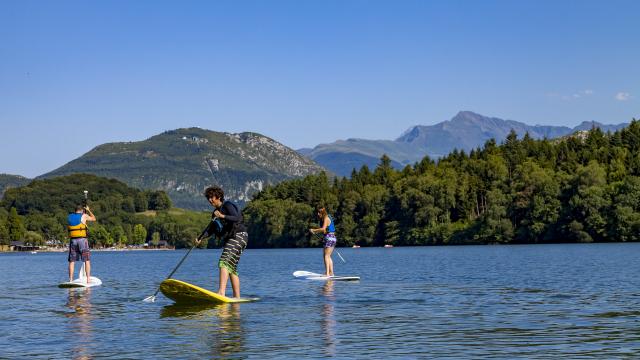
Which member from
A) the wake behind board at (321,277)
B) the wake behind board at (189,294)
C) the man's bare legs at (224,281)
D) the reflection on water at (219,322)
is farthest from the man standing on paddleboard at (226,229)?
the wake behind board at (321,277)

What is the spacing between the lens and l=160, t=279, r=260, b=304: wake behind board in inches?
1032

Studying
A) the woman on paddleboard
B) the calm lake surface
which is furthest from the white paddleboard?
the woman on paddleboard

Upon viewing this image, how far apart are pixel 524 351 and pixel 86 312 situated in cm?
1360

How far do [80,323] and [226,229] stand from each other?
515 centimetres

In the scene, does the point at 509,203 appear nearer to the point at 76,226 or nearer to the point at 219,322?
the point at 76,226

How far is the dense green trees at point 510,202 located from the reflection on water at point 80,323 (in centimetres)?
12034

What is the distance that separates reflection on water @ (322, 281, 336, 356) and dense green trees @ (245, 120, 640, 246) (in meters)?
118

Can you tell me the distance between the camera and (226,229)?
25.2 metres

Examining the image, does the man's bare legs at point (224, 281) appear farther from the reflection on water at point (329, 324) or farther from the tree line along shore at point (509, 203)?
the tree line along shore at point (509, 203)

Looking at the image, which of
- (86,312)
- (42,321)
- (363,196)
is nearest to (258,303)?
(86,312)

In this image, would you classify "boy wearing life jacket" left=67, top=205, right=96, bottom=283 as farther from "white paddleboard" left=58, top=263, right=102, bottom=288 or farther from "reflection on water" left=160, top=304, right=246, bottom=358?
"reflection on water" left=160, top=304, right=246, bottom=358

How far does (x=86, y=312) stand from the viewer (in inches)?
974

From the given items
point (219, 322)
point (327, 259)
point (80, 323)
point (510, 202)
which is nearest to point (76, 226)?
point (327, 259)

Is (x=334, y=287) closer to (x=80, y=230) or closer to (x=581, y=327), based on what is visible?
(x=80, y=230)
